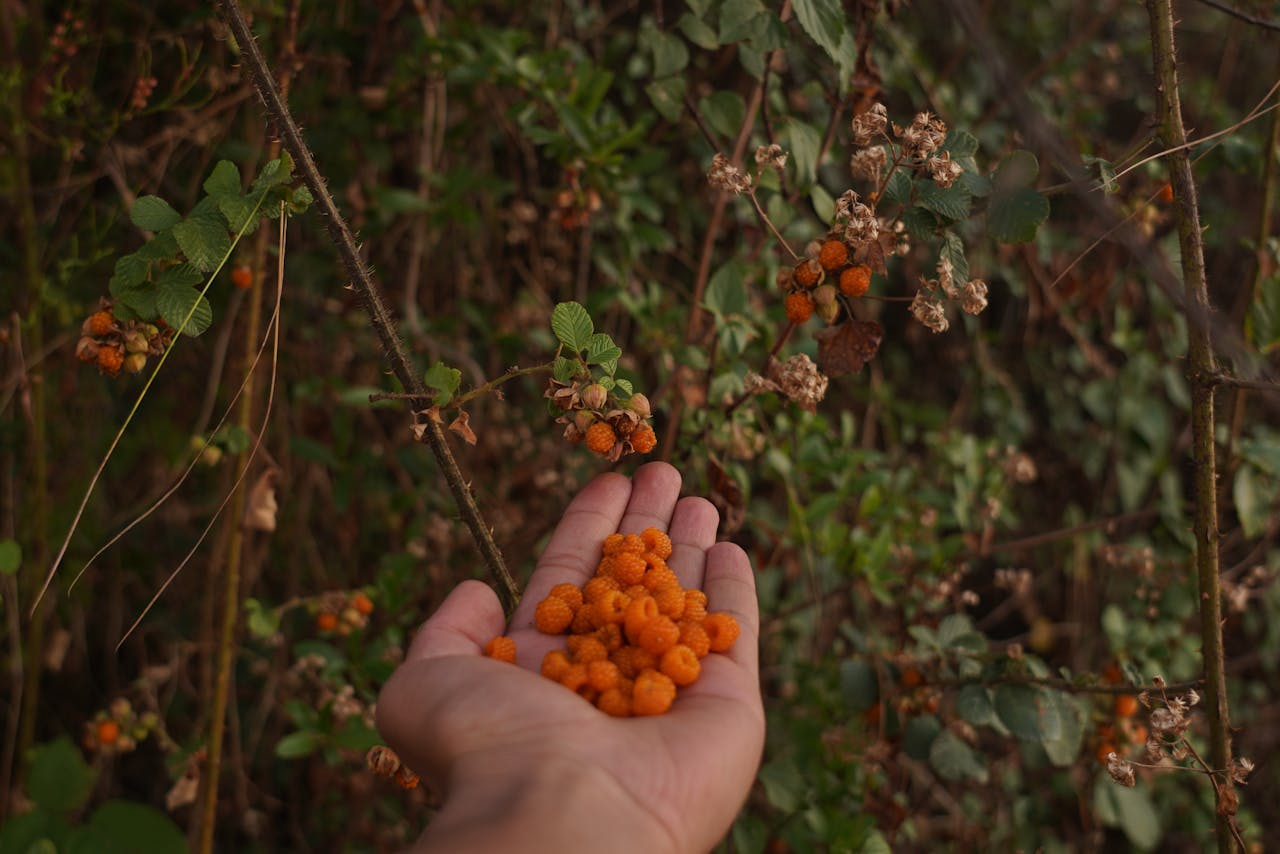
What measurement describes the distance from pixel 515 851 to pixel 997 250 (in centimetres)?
233

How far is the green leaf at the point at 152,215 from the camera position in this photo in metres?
1.29

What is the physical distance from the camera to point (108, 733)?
6.07 ft

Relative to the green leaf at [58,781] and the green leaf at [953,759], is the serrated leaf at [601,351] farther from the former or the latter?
the green leaf at [953,759]

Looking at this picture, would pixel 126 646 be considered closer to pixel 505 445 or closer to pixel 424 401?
pixel 505 445

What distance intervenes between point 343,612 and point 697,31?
4.40 feet

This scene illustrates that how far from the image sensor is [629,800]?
1.14 m

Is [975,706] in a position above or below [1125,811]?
above

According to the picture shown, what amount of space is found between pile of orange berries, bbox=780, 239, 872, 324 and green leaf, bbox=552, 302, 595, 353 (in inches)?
13.6

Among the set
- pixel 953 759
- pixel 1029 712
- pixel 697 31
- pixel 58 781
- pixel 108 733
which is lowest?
pixel 108 733

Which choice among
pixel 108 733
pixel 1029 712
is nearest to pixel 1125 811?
pixel 1029 712

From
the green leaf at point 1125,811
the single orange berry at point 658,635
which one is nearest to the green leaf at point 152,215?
the single orange berry at point 658,635

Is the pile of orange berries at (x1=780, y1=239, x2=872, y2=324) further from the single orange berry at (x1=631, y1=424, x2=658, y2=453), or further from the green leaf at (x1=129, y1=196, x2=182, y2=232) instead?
the green leaf at (x1=129, y1=196, x2=182, y2=232)

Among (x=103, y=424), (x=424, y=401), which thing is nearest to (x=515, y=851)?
(x=424, y=401)

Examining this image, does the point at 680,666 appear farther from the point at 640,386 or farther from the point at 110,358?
the point at 640,386
